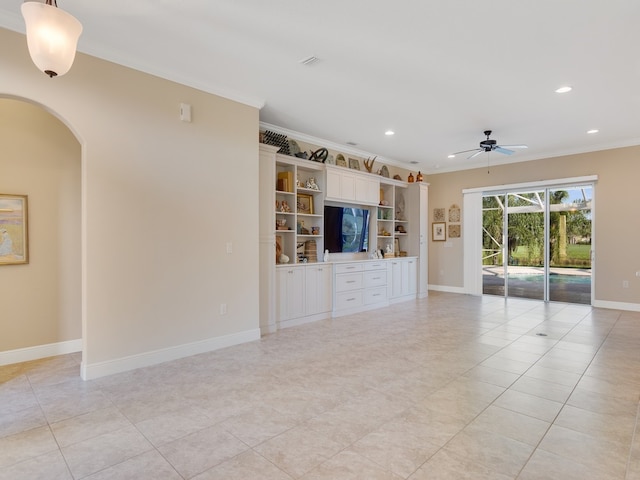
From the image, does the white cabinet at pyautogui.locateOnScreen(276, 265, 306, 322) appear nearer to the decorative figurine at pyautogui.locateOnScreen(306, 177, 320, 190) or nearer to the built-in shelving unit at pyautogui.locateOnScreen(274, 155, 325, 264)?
the built-in shelving unit at pyautogui.locateOnScreen(274, 155, 325, 264)

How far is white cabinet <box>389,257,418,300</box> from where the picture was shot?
6926 millimetres

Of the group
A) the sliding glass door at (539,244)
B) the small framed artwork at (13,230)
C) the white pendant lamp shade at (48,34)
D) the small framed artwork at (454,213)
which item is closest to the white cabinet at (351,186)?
the small framed artwork at (454,213)

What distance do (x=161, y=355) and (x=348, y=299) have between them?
→ 126 inches

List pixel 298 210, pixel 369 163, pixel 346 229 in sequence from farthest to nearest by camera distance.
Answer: pixel 369 163 < pixel 346 229 < pixel 298 210

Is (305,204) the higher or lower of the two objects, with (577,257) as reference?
higher

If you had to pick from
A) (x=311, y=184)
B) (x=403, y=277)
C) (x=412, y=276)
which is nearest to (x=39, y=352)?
(x=311, y=184)

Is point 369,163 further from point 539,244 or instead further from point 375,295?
point 539,244

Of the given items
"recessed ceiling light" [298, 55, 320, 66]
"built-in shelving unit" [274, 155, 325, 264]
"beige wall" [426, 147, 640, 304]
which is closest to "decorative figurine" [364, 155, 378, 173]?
"built-in shelving unit" [274, 155, 325, 264]

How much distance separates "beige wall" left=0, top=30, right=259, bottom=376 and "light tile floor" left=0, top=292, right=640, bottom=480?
460 millimetres

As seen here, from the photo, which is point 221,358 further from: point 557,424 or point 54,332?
point 557,424

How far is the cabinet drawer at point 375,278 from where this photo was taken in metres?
6.32

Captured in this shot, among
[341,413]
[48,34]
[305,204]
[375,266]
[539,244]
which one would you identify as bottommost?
[341,413]

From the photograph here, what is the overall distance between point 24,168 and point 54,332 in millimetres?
1801

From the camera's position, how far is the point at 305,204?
5.74m
